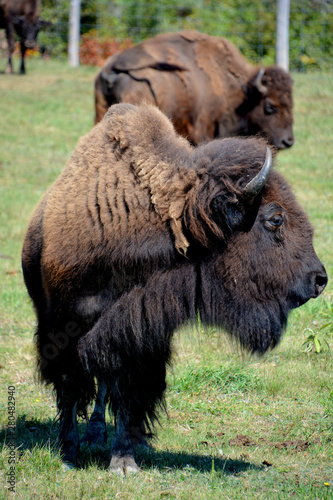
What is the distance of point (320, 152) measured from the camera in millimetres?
13797

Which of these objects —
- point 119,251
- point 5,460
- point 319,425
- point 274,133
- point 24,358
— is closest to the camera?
point 119,251

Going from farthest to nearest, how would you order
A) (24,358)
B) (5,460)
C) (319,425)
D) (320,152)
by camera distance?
(320,152), (24,358), (319,425), (5,460)

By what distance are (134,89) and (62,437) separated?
6.80 m

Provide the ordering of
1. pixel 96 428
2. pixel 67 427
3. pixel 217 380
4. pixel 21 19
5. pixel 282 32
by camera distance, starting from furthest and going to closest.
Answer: pixel 21 19
pixel 282 32
pixel 217 380
pixel 96 428
pixel 67 427

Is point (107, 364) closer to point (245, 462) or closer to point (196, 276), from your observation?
point (196, 276)

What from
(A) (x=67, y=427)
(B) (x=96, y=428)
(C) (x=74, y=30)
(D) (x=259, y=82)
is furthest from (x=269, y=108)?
(C) (x=74, y=30)

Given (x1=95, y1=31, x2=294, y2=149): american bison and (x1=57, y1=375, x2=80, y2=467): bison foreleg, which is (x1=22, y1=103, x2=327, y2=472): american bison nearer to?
(x1=57, y1=375, x2=80, y2=467): bison foreleg

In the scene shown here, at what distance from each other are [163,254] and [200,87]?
7266 millimetres

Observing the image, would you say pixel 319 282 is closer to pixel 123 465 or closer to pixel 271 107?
pixel 123 465

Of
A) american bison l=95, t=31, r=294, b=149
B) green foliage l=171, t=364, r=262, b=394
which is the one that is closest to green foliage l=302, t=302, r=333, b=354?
green foliage l=171, t=364, r=262, b=394

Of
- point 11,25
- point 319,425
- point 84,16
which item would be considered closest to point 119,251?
point 319,425

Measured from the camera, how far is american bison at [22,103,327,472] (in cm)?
346

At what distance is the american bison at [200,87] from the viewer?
985 cm

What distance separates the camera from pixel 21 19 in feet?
65.3
